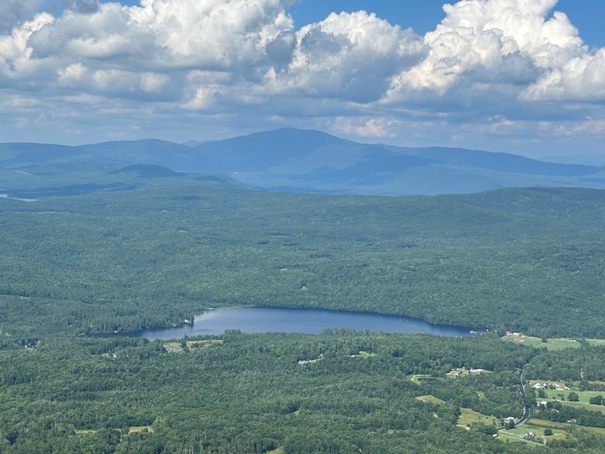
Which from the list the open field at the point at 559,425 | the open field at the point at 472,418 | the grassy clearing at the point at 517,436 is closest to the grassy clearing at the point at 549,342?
the open field at the point at 559,425

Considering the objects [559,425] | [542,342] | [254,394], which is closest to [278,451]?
[254,394]

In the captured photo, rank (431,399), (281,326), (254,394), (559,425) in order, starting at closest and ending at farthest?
1. (559,425)
2. (254,394)
3. (431,399)
4. (281,326)

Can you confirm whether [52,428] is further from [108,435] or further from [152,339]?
[152,339]

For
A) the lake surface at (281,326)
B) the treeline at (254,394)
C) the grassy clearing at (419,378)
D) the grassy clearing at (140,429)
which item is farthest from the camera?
the lake surface at (281,326)

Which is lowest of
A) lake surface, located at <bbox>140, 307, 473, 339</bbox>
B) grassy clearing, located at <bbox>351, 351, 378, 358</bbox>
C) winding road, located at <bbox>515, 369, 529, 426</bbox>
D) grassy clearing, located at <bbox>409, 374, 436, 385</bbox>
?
lake surface, located at <bbox>140, 307, 473, 339</bbox>

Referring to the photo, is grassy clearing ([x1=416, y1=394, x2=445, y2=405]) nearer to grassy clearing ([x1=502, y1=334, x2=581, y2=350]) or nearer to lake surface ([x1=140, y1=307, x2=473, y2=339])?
grassy clearing ([x1=502, y1=334, x2=581, y2=350])

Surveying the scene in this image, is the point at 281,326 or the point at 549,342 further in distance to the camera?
the point at 281,326

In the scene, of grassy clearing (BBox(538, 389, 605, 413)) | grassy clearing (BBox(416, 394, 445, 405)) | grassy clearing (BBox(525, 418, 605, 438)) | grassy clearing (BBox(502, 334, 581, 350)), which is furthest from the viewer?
grassy clearing (BBox(502, 334, 581, 350))

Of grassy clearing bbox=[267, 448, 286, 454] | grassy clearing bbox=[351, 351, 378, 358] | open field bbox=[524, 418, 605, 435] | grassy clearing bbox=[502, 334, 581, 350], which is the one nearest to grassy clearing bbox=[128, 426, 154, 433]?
grassy clearing bbox=[267, 448, 286, 454]

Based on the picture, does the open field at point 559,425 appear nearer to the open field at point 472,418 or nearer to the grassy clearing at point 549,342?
the open field at point 472,418

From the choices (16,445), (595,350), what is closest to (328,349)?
(595,350)

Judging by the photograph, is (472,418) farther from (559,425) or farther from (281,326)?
Result: (281,326)
